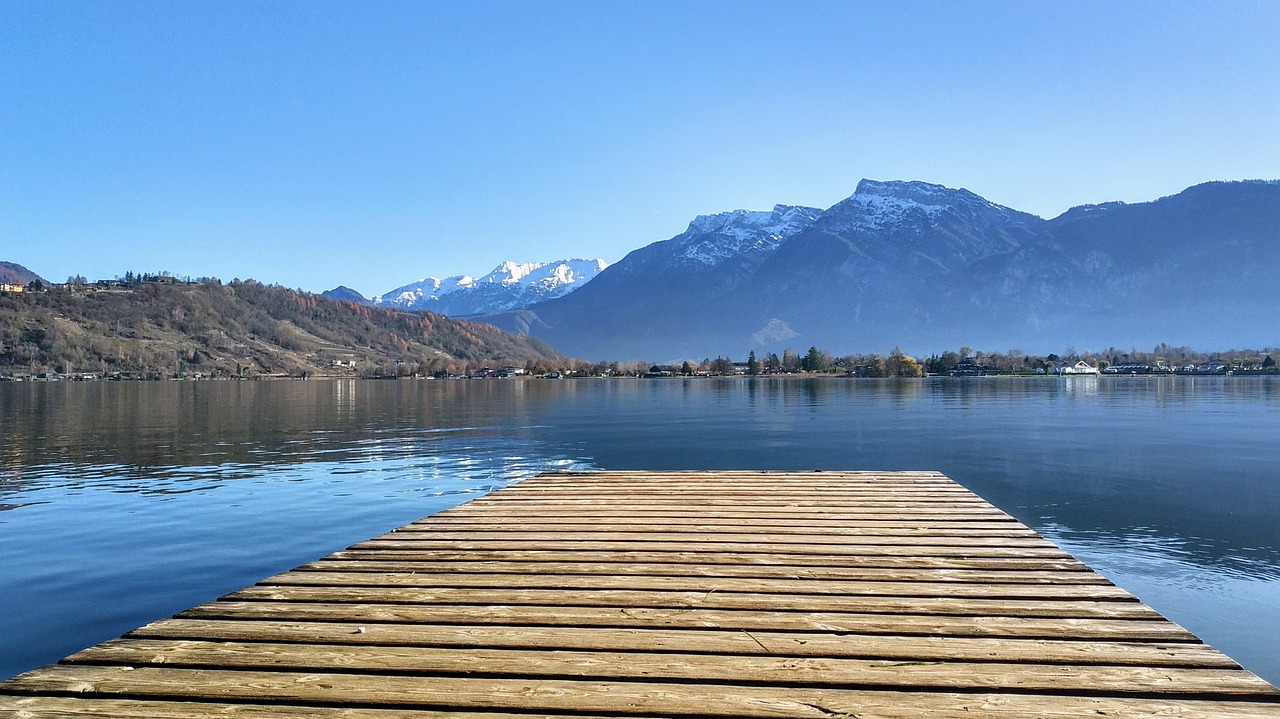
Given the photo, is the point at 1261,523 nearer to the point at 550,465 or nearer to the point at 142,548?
the point at 550,465

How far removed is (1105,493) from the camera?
2144 centimetres

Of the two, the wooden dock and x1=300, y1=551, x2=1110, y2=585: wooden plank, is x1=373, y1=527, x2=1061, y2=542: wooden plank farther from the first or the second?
x1=300, y1=551, x2=1110, y2=585: wooden plank

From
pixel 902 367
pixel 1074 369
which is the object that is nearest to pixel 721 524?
pixel 902 367

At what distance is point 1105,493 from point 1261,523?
4054 mm

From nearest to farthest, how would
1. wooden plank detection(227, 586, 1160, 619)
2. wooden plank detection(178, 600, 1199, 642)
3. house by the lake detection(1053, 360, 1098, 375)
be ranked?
1. wooden plank detection(178, 600, 1199, 642)
2. wooden plank detection(227, 586, 1160, 619)
3. house by the lake detection(1053, 360, 1098, 375)

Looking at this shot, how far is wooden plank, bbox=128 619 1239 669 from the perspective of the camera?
510 cm

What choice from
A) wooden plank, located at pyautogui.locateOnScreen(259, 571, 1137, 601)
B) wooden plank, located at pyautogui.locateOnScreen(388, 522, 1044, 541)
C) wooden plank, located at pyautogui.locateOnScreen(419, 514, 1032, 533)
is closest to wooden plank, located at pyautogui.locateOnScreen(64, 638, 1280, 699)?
wooden plank, located at pyautogui.locateOnScreen(259, 571, 1137, 601)

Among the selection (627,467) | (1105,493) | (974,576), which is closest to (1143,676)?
(974,576)

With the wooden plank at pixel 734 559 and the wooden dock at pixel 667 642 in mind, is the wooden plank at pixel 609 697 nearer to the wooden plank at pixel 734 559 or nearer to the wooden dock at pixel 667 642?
the wooden dock at pixel 667 642

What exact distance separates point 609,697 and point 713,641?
115 centimetres

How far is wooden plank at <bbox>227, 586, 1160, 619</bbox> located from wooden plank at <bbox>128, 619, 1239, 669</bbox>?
2.02 ft

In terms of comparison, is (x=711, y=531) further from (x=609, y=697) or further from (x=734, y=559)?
(x=609, y=697)

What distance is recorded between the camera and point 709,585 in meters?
6.89

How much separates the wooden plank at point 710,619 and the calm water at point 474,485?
5.71 m
